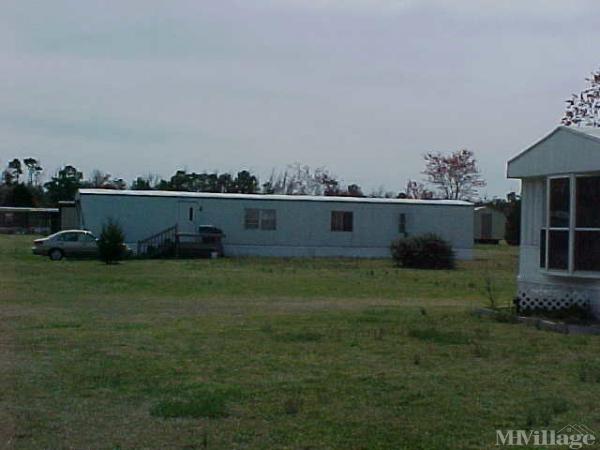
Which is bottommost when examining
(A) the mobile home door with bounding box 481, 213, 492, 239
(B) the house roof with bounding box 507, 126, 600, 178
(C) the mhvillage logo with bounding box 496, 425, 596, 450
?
(C) the mhvillage logo with bounding box 496, 425, 596, 450

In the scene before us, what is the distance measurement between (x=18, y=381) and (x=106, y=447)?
302cm

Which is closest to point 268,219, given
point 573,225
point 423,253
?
point 423,253

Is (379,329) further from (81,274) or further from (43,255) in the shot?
(43,255)

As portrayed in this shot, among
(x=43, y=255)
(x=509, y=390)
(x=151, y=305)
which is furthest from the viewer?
(x=43, y=255)

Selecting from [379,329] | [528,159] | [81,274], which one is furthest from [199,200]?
[379,329]

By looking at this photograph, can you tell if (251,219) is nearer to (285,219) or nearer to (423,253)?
(285,219)

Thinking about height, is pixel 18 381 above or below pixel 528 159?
below

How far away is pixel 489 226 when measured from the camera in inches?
2776

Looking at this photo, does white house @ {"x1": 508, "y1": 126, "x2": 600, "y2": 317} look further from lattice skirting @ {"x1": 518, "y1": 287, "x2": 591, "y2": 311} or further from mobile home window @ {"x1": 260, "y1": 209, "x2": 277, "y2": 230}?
mobile home window @ {"x1": 260, "y1": 209, "x2": 277, "y2": 230}

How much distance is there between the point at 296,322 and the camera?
1598 centimetres

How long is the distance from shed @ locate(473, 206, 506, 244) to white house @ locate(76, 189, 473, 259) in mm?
24611

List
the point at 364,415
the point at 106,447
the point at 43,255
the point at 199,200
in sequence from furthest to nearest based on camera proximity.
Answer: the point at 199,200 → the point at 43,255 → the point at 364,415 → the point at 106,447

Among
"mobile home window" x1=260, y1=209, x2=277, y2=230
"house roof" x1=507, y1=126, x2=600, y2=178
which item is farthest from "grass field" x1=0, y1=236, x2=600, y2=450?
"mobile home window" x1=260, y1=209, x2=277, y2=230

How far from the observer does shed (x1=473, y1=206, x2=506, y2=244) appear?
70.3 metres
